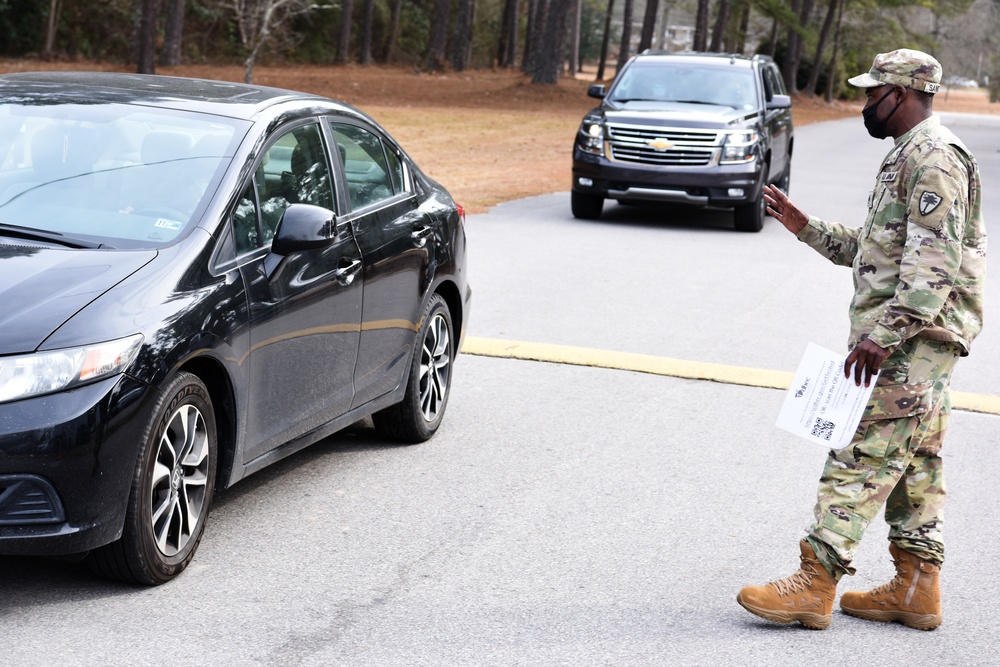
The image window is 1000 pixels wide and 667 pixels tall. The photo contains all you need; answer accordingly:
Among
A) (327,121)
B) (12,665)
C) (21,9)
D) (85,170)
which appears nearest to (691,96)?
(327,121)

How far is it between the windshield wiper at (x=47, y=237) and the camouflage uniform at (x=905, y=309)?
259 cm

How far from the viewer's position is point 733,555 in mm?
5215

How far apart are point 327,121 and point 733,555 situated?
2.55 m

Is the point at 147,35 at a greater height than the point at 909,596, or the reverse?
the point at 147,35

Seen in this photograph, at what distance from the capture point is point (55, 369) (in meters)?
4.05

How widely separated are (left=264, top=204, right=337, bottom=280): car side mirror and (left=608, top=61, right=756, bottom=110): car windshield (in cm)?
1194

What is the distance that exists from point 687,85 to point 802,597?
13002 mm

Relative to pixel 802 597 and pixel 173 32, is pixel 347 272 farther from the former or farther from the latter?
pixel 173 32

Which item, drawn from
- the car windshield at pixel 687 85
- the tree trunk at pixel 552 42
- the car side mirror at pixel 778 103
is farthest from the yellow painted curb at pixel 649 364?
the tree trunk at pixel 552 42

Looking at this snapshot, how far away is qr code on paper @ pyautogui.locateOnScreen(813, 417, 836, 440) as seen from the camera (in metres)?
4.37

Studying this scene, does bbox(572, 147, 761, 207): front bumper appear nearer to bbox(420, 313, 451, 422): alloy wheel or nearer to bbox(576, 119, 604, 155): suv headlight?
bbox(576, 119, 604, 155): suv headlight

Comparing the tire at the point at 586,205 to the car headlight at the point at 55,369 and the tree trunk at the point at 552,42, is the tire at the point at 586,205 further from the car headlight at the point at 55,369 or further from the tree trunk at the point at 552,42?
the tree trunk at the point at 552,42

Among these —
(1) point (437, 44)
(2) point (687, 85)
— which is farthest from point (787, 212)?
(1) point (437, 44)

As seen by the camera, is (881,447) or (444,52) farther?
(444,52)
